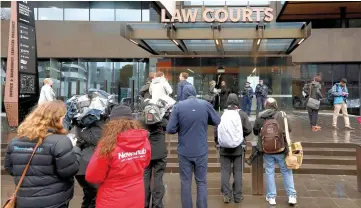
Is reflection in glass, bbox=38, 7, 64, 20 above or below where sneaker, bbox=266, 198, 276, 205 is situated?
above

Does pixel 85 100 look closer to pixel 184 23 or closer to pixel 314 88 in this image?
pixel 314 88

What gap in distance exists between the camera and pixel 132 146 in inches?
105

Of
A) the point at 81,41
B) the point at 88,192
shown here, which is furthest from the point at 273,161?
the point at 81,41

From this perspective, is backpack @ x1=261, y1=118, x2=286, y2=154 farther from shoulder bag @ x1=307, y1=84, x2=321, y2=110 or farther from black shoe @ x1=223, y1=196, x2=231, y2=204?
shoulder bag @ x1=307, y1=84, x2=321, y2=110

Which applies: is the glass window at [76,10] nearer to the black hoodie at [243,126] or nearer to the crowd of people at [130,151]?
the crowd of people at [130,151]

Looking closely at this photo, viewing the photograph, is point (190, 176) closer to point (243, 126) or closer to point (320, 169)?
point (243, 126)

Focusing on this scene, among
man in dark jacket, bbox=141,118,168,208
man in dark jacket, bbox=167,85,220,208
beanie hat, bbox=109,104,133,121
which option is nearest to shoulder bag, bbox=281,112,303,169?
man in dark jacket, bbox=167,85,220,208

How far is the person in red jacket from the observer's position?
2580 millimetres

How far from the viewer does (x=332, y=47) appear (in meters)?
19.7

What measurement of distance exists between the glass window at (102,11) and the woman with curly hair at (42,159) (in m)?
19.0

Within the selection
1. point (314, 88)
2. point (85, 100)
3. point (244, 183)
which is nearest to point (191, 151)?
point (85, 100)

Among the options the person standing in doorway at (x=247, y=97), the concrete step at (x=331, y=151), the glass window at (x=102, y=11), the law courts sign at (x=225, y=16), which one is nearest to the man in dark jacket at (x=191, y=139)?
the concrete step at (x=331, y=151)

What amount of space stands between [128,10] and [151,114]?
58.7 ft

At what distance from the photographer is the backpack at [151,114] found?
421cm
